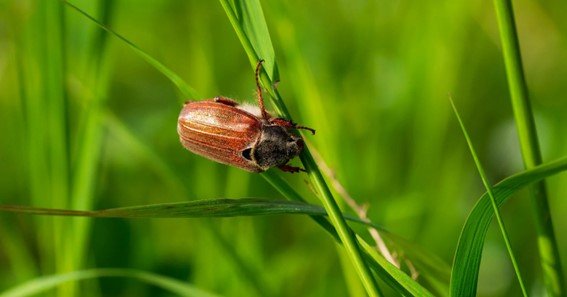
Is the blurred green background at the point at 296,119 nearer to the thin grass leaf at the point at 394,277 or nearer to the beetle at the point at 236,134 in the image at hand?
the beetle at the point at 236,134

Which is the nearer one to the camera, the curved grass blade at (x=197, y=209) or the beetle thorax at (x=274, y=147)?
the curved grass blade at (x=197, y=209)

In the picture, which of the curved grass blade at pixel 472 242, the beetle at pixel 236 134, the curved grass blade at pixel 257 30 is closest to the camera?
the curved grass blade at pixel 472 242

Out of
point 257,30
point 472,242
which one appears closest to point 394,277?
point 472,242

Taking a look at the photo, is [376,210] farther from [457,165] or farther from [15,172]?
[15,172]

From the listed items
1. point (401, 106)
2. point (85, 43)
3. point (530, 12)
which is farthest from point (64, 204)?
point (530, 12)

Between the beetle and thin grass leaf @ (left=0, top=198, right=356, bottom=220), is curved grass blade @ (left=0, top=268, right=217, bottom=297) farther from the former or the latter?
thin grass leaf @ (left=0, top=198, right=356, bottom=220)

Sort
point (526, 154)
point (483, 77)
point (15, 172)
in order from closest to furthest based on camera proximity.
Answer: point (526, 154) < point (15, 172) < point (483, 77)

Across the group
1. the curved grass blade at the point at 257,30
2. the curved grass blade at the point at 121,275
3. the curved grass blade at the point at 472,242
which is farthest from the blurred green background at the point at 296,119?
the curved grass blade at the point at 472,242

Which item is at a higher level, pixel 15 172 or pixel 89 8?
pixel 89 8

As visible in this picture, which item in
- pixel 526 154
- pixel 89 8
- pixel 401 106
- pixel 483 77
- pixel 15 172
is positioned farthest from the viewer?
pixel 483 77
